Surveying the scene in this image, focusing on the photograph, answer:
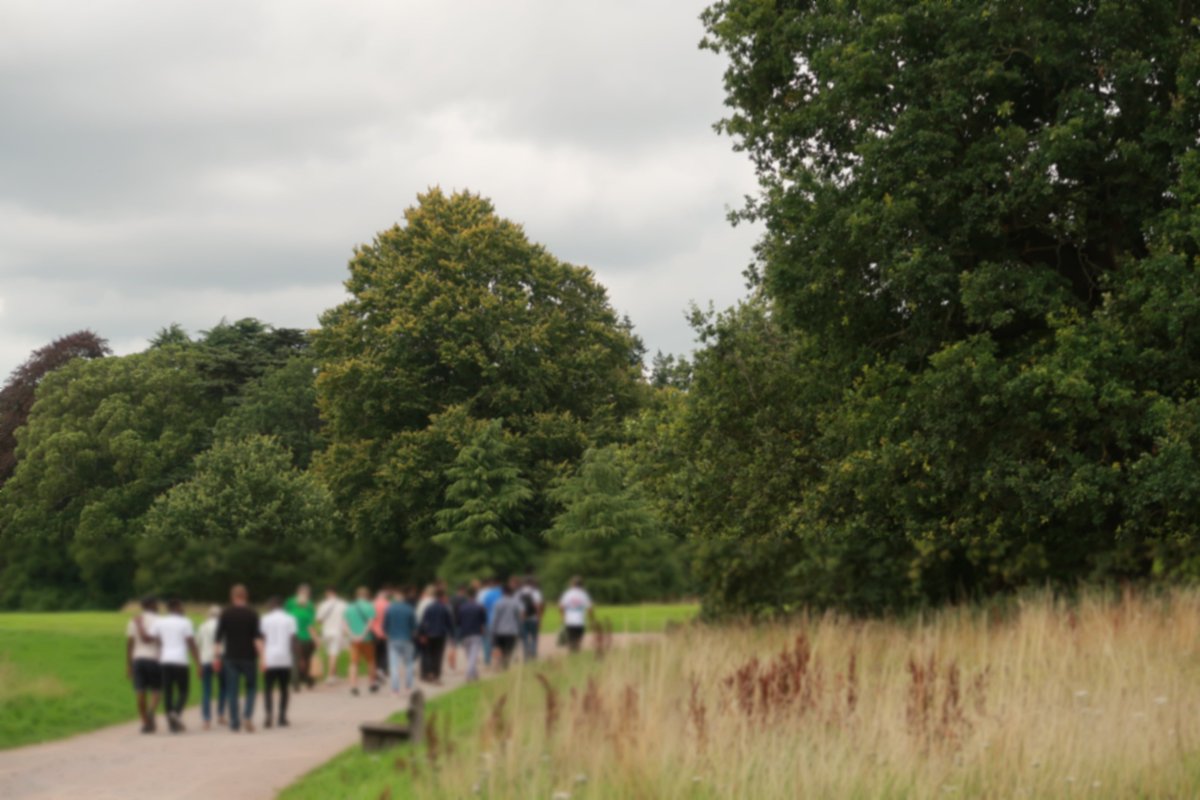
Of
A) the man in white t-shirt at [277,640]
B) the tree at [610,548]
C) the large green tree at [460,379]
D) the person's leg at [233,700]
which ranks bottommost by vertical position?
the person's leg at [233,700]

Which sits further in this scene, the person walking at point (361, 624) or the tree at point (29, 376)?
the tree at point (29, 376)

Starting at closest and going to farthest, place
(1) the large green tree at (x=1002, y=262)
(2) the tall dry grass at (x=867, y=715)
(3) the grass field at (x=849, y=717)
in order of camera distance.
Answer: (3) the grass field at (x=849, y=717) < (2) the tall dry grass at (x=867, y=715) < (1) the large green tree at (x=1002, y=262)

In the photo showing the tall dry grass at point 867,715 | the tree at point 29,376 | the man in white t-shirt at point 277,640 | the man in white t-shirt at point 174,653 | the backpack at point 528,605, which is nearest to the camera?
the man in white t-shirt at point 174,653

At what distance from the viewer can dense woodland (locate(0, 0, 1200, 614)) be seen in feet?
23.2

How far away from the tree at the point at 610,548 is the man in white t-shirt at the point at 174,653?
0.83m

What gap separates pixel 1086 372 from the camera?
50.4 ft

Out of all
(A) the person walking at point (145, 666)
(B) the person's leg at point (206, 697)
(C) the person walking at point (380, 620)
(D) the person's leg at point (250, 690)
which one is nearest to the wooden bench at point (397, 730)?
(C) the person walking at point (380, 620)

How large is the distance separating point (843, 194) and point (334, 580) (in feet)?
52.6

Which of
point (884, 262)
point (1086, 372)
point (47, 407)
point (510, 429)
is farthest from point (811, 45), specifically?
point (47, 407)

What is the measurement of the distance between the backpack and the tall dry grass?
0.69 feet

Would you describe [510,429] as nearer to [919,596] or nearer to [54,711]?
[54,711]

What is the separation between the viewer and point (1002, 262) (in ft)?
56.7

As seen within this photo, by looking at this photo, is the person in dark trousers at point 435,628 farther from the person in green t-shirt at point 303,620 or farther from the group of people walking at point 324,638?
the person in green t-shirt at point 303,620

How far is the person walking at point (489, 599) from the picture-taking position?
2908 millimetres
